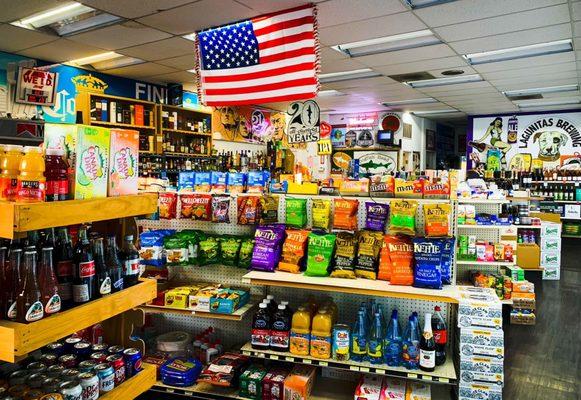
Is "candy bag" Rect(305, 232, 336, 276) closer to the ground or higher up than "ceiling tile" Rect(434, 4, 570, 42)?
closer to the ground

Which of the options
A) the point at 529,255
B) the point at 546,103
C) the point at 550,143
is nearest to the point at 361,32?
the point at 529,255

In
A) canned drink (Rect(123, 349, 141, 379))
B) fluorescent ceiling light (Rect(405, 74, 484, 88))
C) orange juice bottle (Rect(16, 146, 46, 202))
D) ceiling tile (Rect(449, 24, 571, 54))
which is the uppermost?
fluorescent ceiling light (Rect(405, 74, 484, 88))

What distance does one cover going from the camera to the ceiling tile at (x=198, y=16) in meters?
4.23

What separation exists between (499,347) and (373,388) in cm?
111

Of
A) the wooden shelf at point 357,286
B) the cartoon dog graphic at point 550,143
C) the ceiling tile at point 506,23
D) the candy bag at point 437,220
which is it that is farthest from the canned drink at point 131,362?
the cartoon dog graphic at point 550,143

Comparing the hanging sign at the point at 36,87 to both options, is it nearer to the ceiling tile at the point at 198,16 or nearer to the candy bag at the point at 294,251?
the ceiling tile at the point at 198,16

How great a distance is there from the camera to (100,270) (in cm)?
183

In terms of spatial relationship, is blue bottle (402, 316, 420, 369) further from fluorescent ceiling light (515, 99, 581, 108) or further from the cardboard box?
fluorescent ceiling light (515, 99, 581, 108)

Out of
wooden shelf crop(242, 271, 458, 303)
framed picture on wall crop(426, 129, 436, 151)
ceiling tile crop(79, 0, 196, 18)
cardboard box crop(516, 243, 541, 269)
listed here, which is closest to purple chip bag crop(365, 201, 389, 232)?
wooden shelf crop(242, 271, 458, 303)

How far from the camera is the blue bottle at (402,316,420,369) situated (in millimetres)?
2805

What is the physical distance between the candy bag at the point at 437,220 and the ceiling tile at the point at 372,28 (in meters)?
2.54

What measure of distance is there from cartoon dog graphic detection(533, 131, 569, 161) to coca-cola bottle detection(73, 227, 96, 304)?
13.0 m

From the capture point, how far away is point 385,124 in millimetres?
12078

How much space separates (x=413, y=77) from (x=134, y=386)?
274 inches
